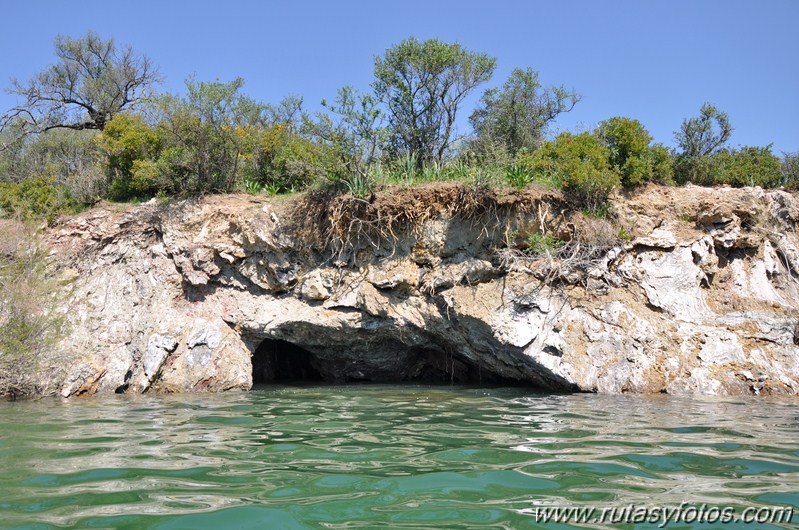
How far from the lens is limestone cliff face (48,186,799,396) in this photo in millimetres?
10961

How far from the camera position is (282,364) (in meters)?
16.1

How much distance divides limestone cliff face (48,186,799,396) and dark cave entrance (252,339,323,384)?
192 cm

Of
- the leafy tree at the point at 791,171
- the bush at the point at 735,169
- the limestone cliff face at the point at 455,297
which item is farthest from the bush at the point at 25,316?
the leafy tree at the point at 791,171

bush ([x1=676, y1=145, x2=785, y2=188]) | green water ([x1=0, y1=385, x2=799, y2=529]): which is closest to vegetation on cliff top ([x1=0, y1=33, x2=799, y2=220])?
bush ([x1=676, y1=145, x2=785, y2=188])

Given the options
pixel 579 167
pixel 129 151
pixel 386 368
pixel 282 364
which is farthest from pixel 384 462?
pixel 129 151

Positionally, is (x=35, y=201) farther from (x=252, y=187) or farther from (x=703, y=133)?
(x=703, y=133)

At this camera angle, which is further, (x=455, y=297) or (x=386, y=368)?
(x=386, y=368)

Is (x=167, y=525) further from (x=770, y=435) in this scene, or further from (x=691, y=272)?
(x=691, y=272)

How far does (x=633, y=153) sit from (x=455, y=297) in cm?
503

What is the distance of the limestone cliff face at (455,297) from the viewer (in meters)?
11.0

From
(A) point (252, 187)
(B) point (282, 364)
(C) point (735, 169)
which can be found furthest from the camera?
(B) point (282, 364)

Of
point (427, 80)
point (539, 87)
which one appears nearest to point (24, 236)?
point (427, 80)

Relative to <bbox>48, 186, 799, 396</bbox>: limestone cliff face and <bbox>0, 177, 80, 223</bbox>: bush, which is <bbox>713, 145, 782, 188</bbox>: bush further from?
<bbox>0, 177, 80, 223</bbox>: bush

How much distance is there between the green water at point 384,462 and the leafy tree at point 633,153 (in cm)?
538
